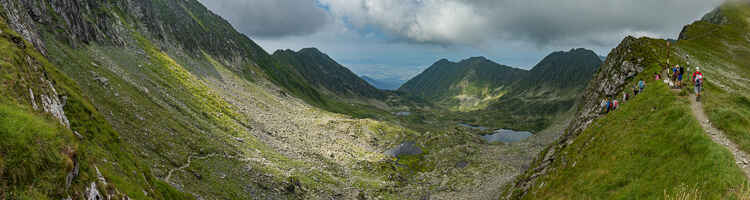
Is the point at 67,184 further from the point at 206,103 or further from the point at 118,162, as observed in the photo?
the point at 206,103

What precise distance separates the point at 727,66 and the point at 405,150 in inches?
3945

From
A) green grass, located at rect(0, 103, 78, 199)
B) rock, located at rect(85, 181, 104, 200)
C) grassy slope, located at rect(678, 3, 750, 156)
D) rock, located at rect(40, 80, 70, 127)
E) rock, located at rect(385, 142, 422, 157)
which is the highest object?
grassy slope, located at rect(678, 3, 750, 156)

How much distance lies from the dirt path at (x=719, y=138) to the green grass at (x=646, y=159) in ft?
1.85

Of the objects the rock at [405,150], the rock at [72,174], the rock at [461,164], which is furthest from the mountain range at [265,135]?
the rock at [405,150]

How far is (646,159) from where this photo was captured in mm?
26562

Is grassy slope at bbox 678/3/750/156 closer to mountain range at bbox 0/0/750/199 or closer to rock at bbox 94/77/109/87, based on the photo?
mountain range at bbox 0/0/750/199

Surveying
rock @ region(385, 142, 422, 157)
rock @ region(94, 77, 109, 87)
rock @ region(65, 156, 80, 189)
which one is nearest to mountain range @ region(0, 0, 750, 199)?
rock @ region(65, 156, 80, 189)

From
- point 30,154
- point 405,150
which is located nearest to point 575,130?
point 30,154

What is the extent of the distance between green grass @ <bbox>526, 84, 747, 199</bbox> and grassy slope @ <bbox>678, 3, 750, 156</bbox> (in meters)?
1.77

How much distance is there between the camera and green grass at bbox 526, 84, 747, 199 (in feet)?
65.8

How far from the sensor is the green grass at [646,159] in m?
20.0

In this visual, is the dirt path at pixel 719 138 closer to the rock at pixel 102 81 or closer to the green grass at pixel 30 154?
the green grass at pixel 30 154

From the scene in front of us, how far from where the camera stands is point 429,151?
5349 inches

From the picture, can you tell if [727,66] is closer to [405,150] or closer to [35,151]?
[405,150]
